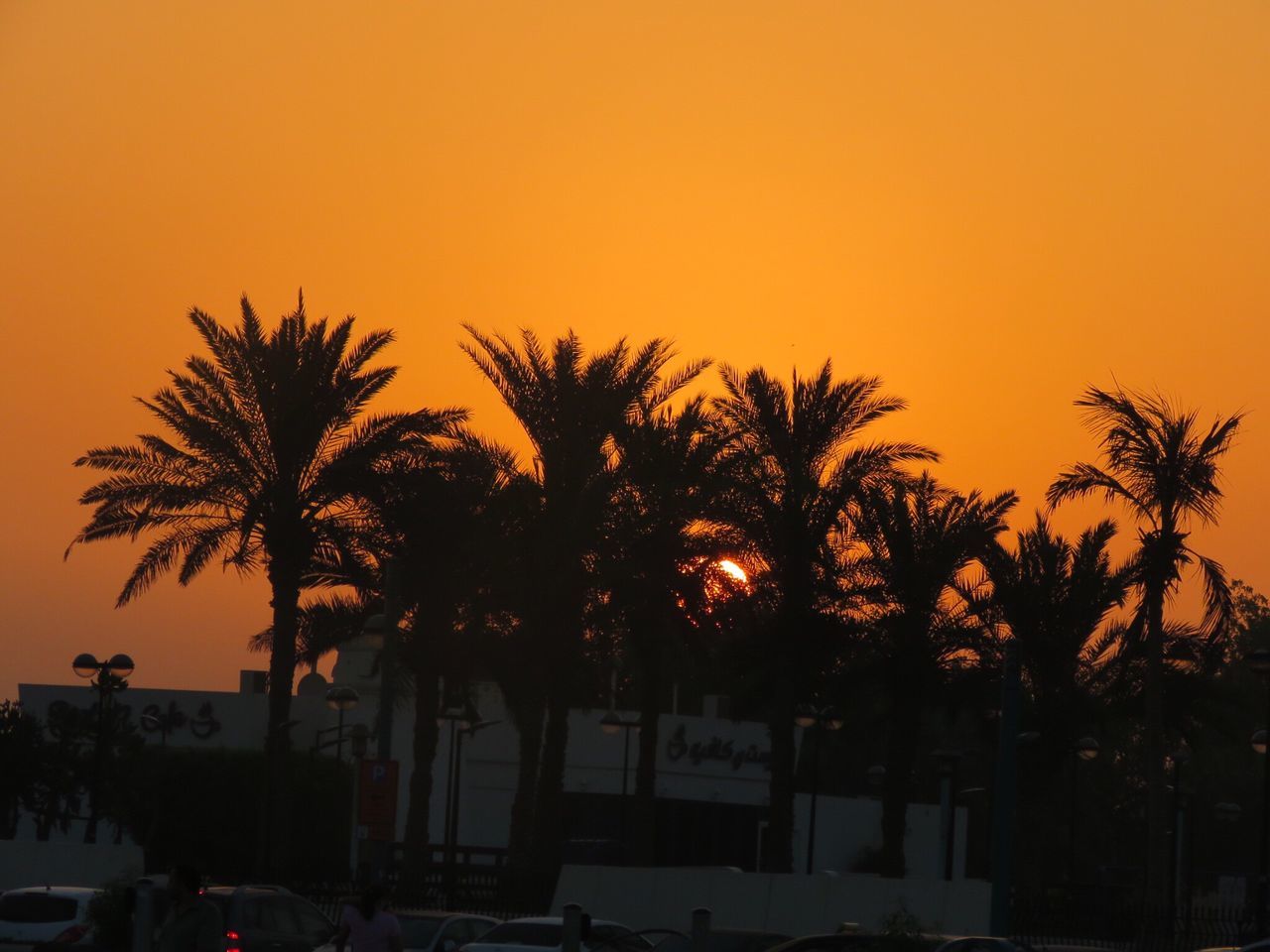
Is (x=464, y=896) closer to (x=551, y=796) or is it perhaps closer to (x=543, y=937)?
(x=551, y=796)

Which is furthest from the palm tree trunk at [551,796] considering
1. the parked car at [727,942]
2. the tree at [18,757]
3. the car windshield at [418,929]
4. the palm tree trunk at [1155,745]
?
the tree at [18,757]

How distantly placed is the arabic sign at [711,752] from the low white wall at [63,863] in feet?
94.6

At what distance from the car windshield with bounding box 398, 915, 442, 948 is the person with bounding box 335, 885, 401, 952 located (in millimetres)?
6837

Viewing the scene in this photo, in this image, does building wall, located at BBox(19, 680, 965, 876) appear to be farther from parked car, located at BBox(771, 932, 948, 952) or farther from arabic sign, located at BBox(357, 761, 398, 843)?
parked car, located at BBox(771, 932, 948, 952)

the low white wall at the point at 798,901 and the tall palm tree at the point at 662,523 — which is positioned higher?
the tall palm tree at the point at 662,523

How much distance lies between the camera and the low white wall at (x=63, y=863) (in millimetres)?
34562

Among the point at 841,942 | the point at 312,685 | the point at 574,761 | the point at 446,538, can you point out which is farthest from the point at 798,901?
the point at 312,685

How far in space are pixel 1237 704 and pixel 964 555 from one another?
10.2m

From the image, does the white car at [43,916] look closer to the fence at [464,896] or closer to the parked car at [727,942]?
the parked car at [727,942]

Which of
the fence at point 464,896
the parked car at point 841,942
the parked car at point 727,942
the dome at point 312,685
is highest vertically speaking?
the dome at point 312,685

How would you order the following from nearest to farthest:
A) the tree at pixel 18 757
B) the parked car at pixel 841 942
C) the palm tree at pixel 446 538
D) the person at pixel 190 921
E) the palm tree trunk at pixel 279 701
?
the person at pixel 190 921 < the parked car at pixel 841 942 < the palm tree trunk at pixel 279 701 < the palm tree at pixel 446 538 < the tree at pixel 18 757

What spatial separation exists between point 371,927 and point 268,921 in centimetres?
637

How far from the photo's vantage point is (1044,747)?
41344 mm

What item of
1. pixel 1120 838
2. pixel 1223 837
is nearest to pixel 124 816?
pixel 1120 838
